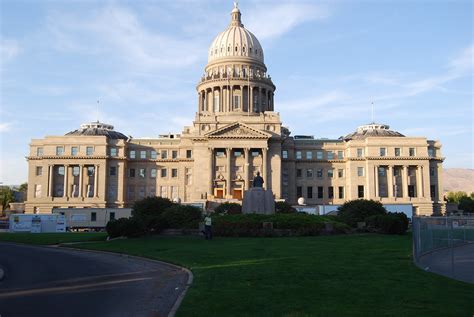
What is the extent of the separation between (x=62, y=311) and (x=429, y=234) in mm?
19328

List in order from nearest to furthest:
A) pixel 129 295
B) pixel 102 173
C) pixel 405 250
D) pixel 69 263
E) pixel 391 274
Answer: pixel 129 295
pixel 391 274
pixel 69 263
pixel 405 250
pixel 102 173

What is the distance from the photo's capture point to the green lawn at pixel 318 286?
1259 centimetres

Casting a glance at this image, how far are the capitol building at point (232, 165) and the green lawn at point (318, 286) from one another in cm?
6739

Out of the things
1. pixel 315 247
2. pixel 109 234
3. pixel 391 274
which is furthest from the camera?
pixel 109 234

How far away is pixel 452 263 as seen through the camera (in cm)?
1938

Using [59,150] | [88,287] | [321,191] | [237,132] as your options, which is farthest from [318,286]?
[59,150]

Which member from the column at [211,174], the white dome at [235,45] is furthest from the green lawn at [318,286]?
the white dome at [235,45]

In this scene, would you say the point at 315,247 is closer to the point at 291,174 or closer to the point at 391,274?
the point at 391,274

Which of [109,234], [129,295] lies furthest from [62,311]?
[109,234]

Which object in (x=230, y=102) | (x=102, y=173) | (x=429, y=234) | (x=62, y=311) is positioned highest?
(x=230, y=102)

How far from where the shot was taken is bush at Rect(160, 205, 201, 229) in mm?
44250

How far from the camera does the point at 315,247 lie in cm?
3036

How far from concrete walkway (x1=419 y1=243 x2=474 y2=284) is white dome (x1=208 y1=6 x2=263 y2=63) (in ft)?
315

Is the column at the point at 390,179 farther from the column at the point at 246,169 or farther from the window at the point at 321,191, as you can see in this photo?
the column at the point at 246,169
